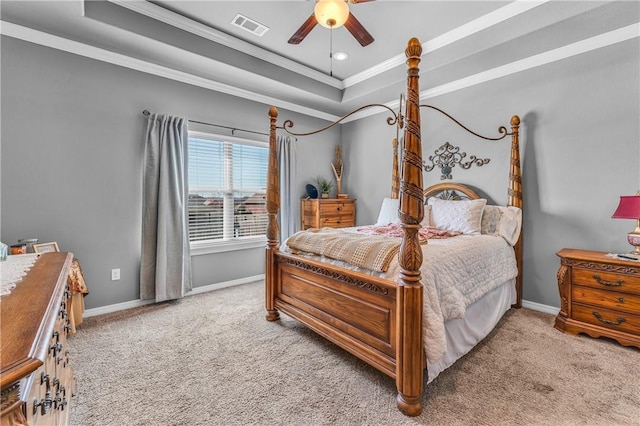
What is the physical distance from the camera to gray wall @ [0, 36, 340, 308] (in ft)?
8.48

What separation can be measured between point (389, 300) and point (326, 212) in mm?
2898

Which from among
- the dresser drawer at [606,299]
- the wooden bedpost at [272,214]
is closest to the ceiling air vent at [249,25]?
the wooden bedpost at [272,214]

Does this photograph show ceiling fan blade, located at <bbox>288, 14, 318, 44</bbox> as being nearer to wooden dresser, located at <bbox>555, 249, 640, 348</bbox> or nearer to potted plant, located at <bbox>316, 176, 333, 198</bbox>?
potted plant, located at <bbox>316, 176, 333, 198</bbox>

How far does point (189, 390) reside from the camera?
1.83 m

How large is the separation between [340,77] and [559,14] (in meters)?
2.48

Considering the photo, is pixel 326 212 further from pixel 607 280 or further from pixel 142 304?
pixel 607 280

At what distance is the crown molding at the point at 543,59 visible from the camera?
2666 mm

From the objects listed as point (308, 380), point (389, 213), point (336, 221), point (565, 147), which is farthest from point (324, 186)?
point (308, 380)

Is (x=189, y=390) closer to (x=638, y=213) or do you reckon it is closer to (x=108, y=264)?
(x=108, y=264)

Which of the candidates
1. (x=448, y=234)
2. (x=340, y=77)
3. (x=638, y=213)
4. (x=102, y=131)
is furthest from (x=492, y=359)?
(x=102, y=131)

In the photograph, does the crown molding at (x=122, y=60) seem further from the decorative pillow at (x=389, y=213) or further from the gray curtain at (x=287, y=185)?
the decorative pillow at (x=389, y=213)

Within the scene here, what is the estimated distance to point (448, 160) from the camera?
12.9 feet

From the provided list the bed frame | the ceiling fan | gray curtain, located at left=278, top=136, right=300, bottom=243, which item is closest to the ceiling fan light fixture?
the ceiling fan

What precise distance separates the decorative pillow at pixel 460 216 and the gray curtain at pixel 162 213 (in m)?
3.01
